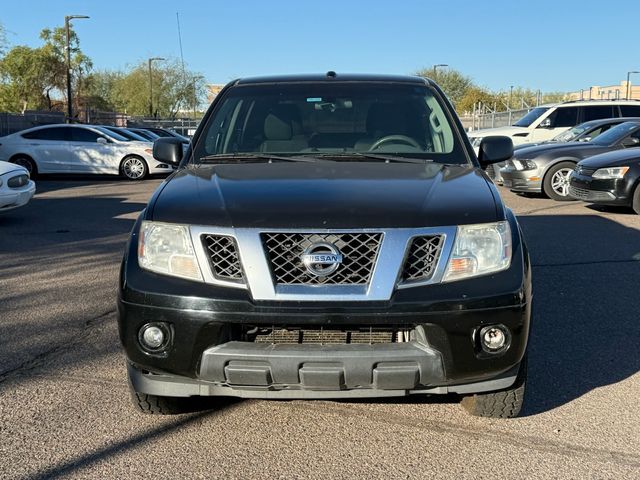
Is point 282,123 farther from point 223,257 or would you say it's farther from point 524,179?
point 524,179

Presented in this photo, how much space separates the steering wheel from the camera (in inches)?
176

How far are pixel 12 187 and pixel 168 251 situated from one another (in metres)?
7.68

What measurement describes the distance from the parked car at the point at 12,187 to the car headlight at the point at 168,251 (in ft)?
24.2

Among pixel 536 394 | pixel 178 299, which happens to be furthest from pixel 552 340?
pixel 178 299

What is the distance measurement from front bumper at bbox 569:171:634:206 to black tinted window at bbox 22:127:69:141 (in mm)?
13567

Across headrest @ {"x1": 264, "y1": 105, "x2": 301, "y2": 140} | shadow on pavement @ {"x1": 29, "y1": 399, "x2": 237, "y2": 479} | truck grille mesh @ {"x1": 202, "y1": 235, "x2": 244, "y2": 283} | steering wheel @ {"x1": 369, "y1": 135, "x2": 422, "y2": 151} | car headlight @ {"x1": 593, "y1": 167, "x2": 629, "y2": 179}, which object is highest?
headrest @ {"x1": 264, "y1": 105, "x2": 301, "y2": 140}

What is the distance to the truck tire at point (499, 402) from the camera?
133 inches

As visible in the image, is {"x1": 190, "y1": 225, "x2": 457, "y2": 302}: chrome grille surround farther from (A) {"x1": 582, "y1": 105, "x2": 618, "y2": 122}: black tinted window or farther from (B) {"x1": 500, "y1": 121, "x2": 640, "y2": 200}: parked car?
(A) {"x1": 582, "y1": 105, "x2": 618, "y2": 122}: black tinted window

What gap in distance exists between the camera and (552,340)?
15.6ft

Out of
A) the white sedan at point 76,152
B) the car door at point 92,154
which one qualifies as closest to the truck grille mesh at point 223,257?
the white sedan at point 76,152

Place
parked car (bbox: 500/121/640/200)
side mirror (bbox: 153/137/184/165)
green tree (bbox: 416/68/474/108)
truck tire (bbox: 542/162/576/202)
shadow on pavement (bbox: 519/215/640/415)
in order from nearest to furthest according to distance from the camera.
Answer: shadow on pavement (bbox: 519/215/640/415) → side mirror (bbox: 153/137/184/165) → parked car (bbox: 500/121/640/200) → truck tire (bbox: 542/162/576/202) → green tree (bbox: 416/68/474/108)

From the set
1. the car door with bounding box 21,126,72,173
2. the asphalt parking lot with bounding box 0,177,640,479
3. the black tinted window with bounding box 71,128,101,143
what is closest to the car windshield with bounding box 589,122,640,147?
the asphalt parking lot with bounding box 0,177,640,479

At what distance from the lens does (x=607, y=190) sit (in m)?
10.6

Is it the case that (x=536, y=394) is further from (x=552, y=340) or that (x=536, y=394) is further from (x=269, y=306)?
(x=269, y=306)
